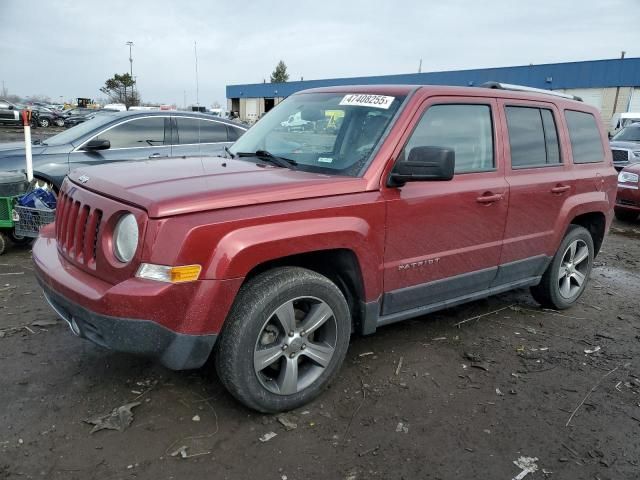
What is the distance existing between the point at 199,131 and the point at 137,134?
0.90 m

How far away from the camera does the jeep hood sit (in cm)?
252

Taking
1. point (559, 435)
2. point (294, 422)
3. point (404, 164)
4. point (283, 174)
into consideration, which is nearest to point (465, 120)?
point (404, 164)

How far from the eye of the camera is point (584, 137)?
15.5 feet

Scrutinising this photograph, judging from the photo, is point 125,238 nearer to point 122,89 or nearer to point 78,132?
point 78,132

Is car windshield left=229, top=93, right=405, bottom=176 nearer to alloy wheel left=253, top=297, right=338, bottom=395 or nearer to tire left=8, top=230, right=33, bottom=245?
alloy wheel left=253, top=297, right=338, bottom=395

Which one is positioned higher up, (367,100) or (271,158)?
(367,100)

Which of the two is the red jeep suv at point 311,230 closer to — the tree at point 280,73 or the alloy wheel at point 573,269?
the alloy wheel at point 573,269

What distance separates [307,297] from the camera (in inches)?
113

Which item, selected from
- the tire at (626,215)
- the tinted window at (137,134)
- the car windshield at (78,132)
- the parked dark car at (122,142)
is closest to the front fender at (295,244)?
the parked dark car at (122,142)

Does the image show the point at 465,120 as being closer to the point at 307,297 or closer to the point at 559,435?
the point at 307,297

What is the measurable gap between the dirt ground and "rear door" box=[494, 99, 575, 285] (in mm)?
646

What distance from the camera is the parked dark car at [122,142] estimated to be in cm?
659

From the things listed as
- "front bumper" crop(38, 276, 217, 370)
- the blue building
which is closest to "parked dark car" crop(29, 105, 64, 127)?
the blue building

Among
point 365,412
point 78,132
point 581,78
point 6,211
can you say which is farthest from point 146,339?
point 581,78
